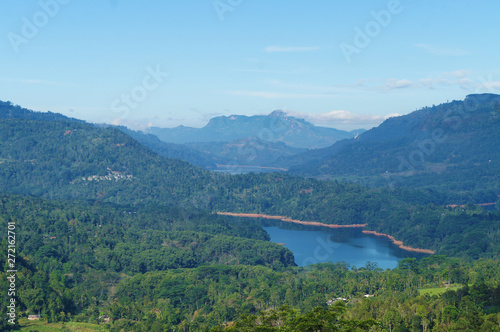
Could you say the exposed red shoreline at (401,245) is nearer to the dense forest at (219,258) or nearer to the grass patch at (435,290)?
the dense forest at (219,258)

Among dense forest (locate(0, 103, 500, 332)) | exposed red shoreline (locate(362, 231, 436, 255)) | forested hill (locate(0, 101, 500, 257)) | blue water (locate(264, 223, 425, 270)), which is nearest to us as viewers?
dense forest (locate(0, 103, 500, 332))

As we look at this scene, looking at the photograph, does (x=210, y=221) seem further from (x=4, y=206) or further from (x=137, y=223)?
(x=4, y=206)

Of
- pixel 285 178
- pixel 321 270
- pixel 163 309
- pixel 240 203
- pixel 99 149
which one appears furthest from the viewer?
pixel 99 149

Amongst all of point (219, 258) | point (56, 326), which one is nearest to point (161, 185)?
point (219, 258)

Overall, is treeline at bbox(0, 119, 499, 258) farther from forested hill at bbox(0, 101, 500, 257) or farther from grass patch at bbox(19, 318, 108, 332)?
grass patch at bbox(19, 318, 108, 332)

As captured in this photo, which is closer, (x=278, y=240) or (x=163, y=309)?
(x=163, y=309)

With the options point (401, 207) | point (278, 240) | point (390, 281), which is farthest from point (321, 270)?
point (401, 207)

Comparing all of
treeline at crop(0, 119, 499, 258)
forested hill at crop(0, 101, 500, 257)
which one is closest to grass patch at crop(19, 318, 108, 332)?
treeline at crop(0, 119, 499, 258)

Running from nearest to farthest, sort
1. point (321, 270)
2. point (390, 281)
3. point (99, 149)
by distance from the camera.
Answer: point (390, 281) < point (321, 270) < point (99, 149)
